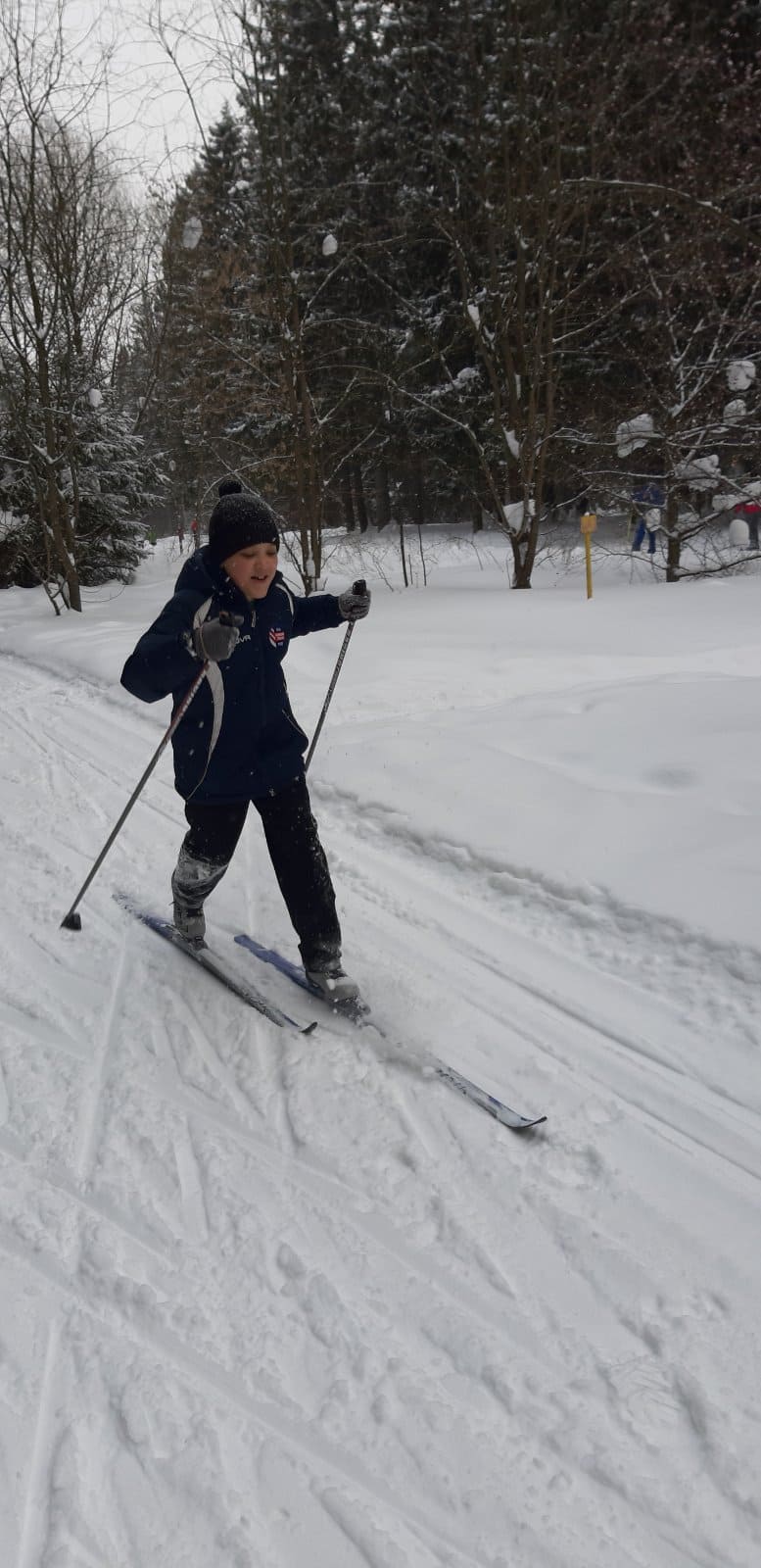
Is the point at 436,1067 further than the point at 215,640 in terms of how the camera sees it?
Yes

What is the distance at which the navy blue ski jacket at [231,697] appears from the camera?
2.94 m

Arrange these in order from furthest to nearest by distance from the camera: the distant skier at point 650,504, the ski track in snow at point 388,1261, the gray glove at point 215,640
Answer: the distant skier at point 650,504, the gray glove at point 215,640, the ski track in snow at point 388,1261

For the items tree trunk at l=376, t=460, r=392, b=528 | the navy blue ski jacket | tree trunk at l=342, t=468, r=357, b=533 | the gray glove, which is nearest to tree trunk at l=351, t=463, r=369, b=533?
tree trunk at l=342, t=468, r=357, b=533

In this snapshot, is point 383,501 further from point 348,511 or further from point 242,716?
point 242,716

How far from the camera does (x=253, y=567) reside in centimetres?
294

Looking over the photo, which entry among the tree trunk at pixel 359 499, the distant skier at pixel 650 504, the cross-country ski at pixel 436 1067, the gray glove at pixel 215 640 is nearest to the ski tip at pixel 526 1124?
the cross-country ski at pixel 436 1067

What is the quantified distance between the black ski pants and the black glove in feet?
2.39

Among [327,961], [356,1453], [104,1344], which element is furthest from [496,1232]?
[327,961]

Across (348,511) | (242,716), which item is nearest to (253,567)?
(242,716)

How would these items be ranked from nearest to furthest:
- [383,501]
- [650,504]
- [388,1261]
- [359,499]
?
[388,1261], [650,504], [359,499], [383,501]

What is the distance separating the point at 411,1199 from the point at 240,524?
213cm

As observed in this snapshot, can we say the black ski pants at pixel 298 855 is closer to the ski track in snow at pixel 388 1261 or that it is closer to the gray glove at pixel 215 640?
the ski track in snow at pixel 388 1261

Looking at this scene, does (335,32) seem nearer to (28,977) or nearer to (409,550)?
(409,550)

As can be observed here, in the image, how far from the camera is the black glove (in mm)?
3454
